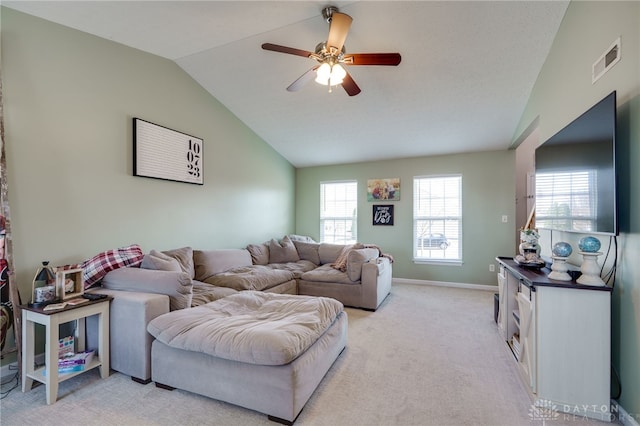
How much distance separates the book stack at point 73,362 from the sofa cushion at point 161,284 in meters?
0.51

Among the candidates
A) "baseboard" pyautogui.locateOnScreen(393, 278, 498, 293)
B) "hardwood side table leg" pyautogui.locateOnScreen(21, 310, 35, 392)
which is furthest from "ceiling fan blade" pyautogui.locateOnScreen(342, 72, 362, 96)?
"baseboard" pyautogui.locateOnScreen(393, 278, 498, 293)

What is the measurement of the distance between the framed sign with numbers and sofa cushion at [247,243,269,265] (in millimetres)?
1316

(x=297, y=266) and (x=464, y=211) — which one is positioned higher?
(x=464, y=211)

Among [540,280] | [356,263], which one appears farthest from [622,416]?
[356,263]

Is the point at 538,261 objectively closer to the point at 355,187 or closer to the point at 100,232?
the point at 355,187

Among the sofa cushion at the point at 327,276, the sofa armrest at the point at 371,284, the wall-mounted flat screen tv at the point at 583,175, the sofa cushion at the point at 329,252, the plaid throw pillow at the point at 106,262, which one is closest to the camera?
the wall-mounted flat screen tv at the point at 583,175

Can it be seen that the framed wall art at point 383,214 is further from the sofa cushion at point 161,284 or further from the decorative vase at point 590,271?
the sofa cushion at point 161,284

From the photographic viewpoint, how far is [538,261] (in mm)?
2457

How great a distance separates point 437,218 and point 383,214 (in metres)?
0.96

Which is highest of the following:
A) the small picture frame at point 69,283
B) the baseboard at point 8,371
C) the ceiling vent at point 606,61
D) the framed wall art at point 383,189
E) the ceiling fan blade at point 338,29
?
the ceiling fan blade at point 338,29

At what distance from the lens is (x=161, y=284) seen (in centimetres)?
226

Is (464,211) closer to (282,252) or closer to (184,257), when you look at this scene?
(282,252)

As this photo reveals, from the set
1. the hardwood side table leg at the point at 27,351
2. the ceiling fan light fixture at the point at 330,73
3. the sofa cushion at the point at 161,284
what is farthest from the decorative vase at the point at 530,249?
the hardwood side table leg at the point at 27,351

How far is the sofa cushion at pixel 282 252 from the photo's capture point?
4.77 meters
